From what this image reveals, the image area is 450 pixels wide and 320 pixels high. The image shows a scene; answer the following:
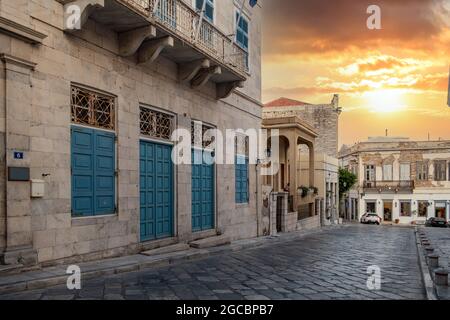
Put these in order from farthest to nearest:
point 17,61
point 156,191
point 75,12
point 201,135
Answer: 1. point 201,135
2. point 156,191
3. point 75,12
4. point 17,61

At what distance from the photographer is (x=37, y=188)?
24.8 ft

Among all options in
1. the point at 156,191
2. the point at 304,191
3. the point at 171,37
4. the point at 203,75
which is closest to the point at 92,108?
the point at 171,37

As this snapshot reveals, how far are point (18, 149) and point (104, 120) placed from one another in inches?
95.7

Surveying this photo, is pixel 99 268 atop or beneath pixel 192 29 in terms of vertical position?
beneath

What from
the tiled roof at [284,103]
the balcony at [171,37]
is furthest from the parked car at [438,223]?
Result: the balcony at [171,37]

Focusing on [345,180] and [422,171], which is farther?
[345,180]

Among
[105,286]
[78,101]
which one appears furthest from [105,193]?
[105,286]

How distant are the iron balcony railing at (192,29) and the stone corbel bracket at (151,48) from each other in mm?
266

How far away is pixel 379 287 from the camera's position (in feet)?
25.0

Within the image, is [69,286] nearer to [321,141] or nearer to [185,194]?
[185,194]

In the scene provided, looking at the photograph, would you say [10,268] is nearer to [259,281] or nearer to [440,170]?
[259,281]

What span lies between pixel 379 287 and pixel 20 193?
21.0 feet

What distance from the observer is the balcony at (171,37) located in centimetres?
859

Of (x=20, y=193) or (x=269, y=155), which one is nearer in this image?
(x=20, y=193)
